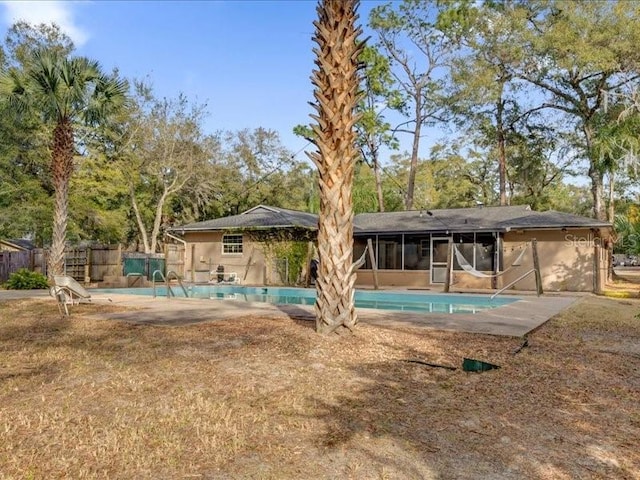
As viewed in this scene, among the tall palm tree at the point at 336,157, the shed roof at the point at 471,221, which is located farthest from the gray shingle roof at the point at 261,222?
the tall palm tree at the point at 336,157

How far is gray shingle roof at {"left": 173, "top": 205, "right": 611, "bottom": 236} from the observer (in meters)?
17.9

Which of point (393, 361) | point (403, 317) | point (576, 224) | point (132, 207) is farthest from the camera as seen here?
Result: point (132, 207)

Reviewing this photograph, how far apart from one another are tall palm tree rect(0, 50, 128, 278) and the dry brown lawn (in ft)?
25.9

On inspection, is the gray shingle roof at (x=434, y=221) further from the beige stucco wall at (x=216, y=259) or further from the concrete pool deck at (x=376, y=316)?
the concrete pool deck at (x=376, y=316)

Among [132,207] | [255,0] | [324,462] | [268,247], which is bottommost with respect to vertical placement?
[324,462]

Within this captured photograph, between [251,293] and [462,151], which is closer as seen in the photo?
[251,293]

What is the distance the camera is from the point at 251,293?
18250mm

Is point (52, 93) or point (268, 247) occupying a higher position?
point (52, 93)

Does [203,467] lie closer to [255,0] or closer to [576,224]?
[255,0]

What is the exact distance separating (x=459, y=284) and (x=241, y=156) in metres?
21.1

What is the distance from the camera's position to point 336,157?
666 cm

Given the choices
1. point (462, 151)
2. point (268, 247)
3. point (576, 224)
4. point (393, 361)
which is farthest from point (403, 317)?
point (462, 151)

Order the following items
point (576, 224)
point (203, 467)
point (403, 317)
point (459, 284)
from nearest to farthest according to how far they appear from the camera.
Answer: point (203, 467) < point (403, 317) < point (576, 224) < point (459, 284)

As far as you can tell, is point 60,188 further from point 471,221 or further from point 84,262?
point 471,221
